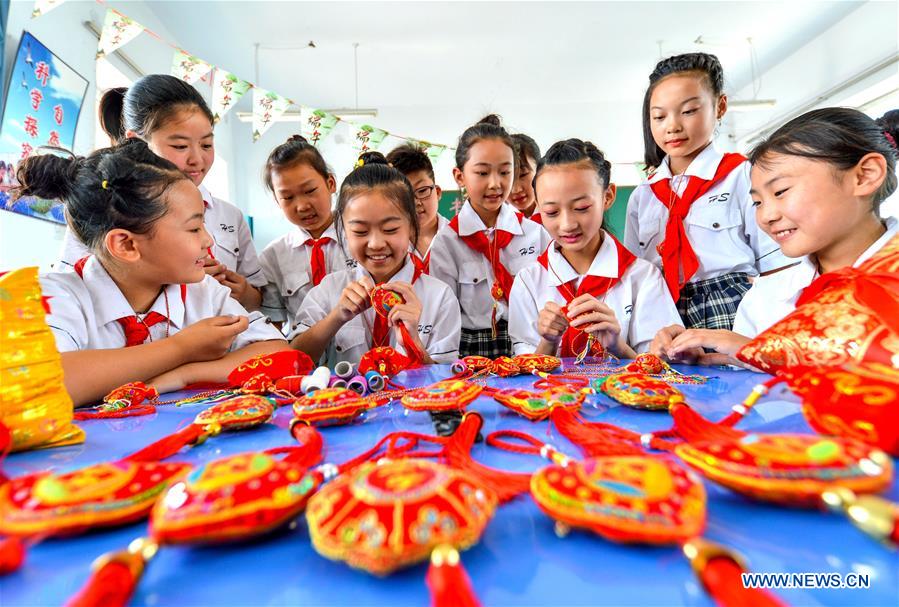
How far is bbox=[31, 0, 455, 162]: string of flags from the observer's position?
214 cm

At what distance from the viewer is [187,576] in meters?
0.31

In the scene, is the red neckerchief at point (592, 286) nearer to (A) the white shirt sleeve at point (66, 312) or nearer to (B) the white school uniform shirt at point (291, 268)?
(B) the white school uniform shirt at point (291, 268)

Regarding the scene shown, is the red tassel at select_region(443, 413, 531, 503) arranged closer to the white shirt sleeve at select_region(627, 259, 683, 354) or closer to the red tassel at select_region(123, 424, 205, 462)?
the red tassel at select_region(123, 424, 205, 462)

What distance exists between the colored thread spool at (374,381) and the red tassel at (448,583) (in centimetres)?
58

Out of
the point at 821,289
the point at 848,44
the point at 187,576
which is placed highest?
the point at 848,44

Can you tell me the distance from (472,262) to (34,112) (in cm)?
231

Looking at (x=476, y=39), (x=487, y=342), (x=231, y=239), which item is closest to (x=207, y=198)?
(x=231, y=239)

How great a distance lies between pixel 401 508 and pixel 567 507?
11 centimetres

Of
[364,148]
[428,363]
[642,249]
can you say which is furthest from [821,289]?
[364,148]

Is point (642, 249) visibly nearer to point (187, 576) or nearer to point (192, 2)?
point (187, 576)

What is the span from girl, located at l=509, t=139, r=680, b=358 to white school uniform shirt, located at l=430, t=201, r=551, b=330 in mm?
295

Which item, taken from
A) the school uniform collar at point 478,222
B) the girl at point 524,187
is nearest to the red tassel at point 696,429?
the school uniform collar at point 478,222

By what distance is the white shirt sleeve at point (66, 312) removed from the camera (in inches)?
36.8

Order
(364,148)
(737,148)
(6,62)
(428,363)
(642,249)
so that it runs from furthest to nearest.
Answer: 1. (737,148)
2. (364,148)
3. (6,62)
4. (642,249)
5. (428,363)
